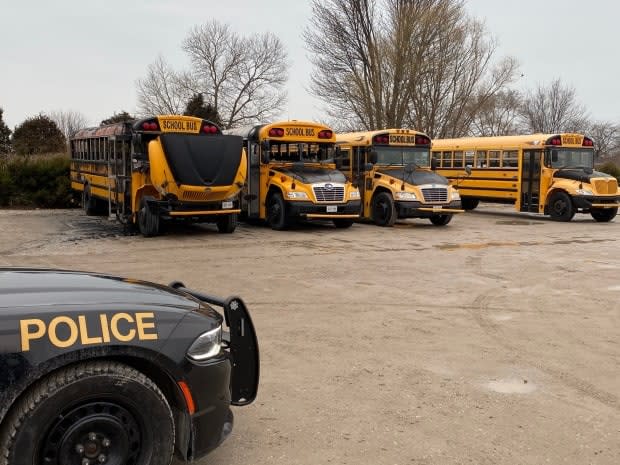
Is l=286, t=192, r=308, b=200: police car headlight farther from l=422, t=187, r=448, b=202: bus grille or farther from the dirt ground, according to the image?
l=422, t=187, r=448, b=202: bus grille

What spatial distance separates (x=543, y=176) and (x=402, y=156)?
5.00 metres

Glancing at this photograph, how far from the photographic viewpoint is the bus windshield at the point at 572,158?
19.6m

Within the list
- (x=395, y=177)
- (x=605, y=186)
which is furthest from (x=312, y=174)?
(x=605, y=186)

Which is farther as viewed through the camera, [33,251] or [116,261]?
[33,251]

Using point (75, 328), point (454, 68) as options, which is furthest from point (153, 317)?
point (454, 68)

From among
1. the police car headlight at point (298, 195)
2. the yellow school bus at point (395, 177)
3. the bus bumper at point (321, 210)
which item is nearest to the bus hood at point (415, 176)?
the yellow school bus at point (395, 177)

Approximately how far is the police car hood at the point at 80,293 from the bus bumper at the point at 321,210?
11657 millimetres

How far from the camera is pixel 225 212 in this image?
14.3 m

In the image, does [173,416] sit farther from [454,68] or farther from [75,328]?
[454,68]

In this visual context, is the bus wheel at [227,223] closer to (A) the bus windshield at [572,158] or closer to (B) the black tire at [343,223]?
(B) the black tire at [343,223]

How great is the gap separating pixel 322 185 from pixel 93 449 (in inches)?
514

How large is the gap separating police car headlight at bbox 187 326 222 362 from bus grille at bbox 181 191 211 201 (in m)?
10.6

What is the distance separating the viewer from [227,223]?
14852 millimetres

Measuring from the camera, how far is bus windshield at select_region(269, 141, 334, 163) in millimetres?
16500
